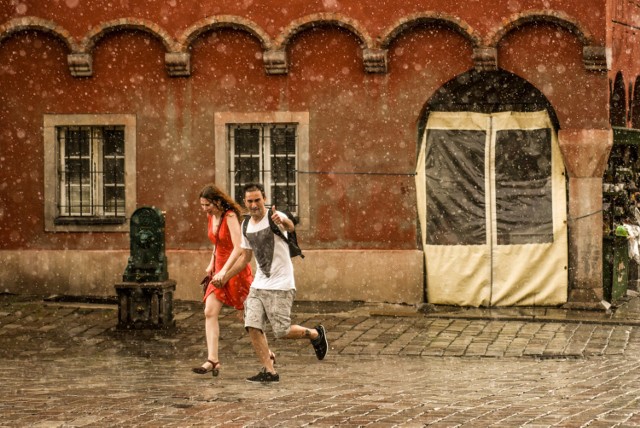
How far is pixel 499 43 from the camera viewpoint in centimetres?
1662

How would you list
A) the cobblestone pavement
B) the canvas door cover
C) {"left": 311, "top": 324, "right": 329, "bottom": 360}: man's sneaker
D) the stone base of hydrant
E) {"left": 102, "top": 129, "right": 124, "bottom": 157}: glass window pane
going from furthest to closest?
{"left": 102, "top": 129, "right": 124, "bottom": 157}: glass window pane → the canvas door cover → the stone base of hydrant → {"left": 311, "top": 324, "right": 329, "bottom": 360}: man's sneaker → the cobblestone pavement

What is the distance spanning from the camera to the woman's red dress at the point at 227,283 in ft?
36.9

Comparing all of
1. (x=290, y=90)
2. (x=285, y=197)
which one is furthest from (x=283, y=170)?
(x=290, y=90)

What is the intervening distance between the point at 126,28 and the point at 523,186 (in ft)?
18.6

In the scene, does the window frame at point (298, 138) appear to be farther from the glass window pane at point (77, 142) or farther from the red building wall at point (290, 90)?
the glass window pane at point (77, 142)

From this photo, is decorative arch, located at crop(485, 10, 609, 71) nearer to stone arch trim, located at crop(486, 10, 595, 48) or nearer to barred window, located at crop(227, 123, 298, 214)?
stone arch trim, located at crop(486, 10, 595, 48)

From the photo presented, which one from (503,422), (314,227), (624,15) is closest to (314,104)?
(314,227)

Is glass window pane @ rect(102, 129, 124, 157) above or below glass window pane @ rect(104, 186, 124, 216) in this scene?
above

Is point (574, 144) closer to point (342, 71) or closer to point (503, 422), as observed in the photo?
point (342, 71)

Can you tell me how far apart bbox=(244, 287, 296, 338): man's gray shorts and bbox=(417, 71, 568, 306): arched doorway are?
668cm

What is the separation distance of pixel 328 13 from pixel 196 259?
368 cm

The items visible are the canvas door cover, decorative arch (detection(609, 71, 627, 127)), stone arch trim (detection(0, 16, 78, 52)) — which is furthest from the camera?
decorative arch (detection(609, 71, 627, 127))

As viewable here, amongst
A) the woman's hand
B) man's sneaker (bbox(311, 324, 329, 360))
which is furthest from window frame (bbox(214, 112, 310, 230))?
the woman's hand

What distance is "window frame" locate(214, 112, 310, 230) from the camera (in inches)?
675
